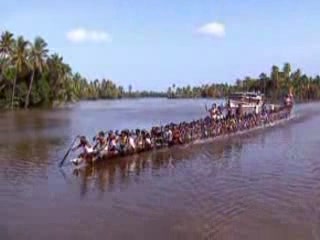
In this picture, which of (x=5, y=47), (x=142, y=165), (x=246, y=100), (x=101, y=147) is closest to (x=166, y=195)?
(x=142, y=165)

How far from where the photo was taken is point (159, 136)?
100ft

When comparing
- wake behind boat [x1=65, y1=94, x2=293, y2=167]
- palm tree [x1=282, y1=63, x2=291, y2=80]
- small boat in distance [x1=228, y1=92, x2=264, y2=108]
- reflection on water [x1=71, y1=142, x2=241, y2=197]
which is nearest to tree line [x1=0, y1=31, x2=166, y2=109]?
small boat in distance [x1=228, y1=92, x2=264, y2=108]

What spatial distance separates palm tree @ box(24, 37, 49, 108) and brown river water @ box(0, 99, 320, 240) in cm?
5460

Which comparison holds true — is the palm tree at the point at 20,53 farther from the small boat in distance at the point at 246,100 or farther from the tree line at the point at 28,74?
the small boat in distance at the point at 246,100

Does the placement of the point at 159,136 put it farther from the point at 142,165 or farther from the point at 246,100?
the point at 246,100

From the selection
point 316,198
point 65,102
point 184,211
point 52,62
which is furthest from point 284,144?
point 65,102

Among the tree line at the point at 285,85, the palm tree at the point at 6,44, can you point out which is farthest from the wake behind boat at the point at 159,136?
the tree line at the point at 285,85

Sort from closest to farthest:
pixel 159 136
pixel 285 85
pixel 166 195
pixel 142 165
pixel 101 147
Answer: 1. pixel 166 195
2. pixel 142 165
3. pixel 101 147
4. pixel 159 136
5. pixel 285 85

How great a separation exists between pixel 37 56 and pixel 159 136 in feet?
190

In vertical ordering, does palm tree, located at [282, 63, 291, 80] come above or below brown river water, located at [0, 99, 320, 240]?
above

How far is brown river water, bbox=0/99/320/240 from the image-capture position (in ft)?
48.0

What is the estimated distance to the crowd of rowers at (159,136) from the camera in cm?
2545

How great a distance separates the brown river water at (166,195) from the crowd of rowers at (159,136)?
79 centimetres

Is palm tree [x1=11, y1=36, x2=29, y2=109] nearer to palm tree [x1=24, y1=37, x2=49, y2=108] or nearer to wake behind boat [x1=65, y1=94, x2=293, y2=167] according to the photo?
palm tree [x1=24, y1=37, x2=49, y2=108]
